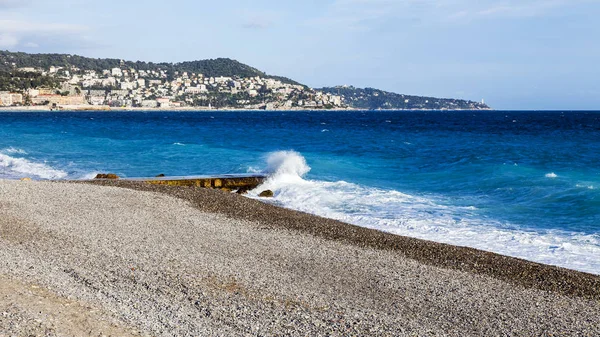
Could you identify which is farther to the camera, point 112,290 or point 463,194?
point 463,194

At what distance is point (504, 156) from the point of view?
3472 cm

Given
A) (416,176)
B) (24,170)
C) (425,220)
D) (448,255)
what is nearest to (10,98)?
(24,170)

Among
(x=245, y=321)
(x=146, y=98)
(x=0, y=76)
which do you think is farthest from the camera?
(x=146, y=98)

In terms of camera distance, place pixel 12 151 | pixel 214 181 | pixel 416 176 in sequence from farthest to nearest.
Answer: pixel 12 151
pixel 416 176
pixel 214 181

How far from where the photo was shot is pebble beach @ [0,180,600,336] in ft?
23.4

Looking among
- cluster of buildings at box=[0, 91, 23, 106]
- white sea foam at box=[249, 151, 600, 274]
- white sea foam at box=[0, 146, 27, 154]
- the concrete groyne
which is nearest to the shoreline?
white sea foam at box=[249, 151, 600, 274]

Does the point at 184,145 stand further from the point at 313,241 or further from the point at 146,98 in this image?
the point at 146,98

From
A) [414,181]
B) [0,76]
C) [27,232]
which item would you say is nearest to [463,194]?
[414,181]

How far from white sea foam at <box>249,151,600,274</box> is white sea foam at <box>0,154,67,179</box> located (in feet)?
34.1

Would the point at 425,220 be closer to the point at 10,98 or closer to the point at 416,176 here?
the point at 416,176

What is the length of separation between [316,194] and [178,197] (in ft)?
18.6

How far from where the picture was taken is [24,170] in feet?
91.5

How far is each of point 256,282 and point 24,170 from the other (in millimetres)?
22894

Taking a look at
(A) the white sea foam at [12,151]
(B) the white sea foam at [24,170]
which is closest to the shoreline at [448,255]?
(B) the white sea foam at [24,170]
